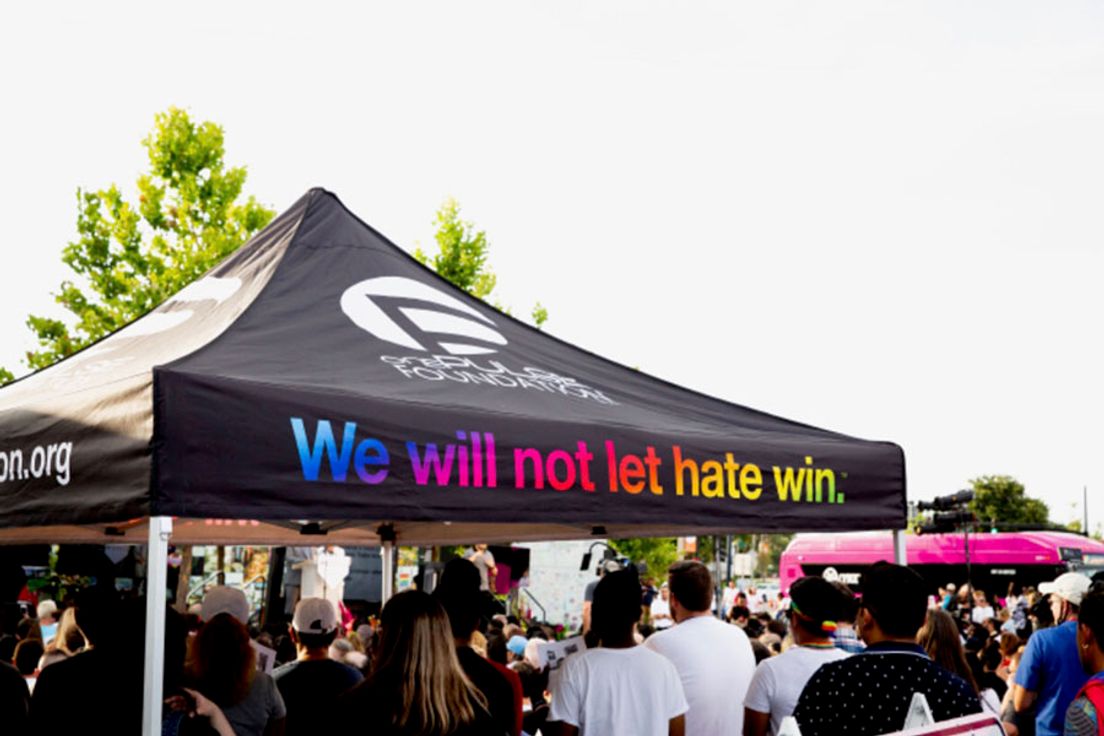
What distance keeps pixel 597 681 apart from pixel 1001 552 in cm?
2797

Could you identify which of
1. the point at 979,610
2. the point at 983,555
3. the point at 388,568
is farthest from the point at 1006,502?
the point at 388,568

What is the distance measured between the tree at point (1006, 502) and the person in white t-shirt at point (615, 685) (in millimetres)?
66817

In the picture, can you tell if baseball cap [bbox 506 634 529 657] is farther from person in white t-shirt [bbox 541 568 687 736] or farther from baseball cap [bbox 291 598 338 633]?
person in white t-shirt [bbox 541 568 687 736]

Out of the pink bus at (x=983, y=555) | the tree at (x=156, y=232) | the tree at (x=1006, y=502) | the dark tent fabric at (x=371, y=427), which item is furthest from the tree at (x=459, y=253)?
the tree at (x=1006, y=502)

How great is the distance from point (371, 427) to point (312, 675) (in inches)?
49.4

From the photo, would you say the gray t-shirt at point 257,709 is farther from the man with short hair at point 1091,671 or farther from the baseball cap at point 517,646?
the baseball cap at point 517,646

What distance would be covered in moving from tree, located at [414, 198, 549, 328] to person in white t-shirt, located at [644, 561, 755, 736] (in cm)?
2084

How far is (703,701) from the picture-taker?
4996mm

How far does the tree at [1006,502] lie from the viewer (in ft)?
220

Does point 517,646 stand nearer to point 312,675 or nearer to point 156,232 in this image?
point 312,675

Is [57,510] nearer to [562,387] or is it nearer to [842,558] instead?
[562,387]

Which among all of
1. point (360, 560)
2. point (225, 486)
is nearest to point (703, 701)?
point (225, 486)

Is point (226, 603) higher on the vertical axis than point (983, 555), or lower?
higher

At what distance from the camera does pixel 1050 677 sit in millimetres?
5695
